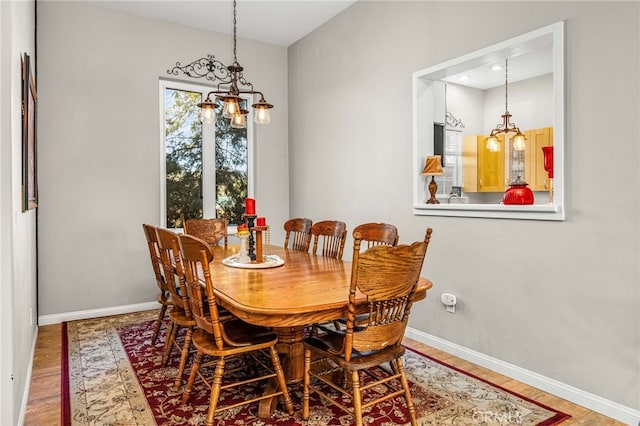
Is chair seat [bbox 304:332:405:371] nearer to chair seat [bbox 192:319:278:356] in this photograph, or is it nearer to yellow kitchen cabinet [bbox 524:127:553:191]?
chair seat [bbox 192:319:278:356]

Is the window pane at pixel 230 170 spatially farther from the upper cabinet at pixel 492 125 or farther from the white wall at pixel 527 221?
the upper cabinet at pixel 492 125

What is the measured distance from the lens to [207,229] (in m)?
3.90

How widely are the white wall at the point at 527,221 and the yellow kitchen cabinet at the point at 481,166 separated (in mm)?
2404

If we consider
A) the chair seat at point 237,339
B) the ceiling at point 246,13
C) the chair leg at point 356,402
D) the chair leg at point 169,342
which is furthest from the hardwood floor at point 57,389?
the ceiling at point 246,13

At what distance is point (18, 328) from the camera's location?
2.24m

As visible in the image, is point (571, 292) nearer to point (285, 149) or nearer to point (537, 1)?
point (537, 1)

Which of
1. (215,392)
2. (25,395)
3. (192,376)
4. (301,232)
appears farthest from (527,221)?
(25,395)

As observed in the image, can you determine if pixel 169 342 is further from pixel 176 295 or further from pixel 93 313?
pixel 93 313

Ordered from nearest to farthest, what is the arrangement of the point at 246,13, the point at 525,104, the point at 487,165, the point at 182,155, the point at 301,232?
the point at 301,232 < the point at 246,13 < the point at 182,155 < the point at 525,104 < the point at 487,165

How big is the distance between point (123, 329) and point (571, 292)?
11.4 ft

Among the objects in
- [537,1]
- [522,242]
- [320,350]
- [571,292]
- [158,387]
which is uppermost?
[537,1]

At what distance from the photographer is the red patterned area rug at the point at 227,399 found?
7.13 feet

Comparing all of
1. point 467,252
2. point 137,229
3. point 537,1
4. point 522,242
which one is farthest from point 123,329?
point 537,1

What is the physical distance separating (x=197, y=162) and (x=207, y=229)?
3.95ft
